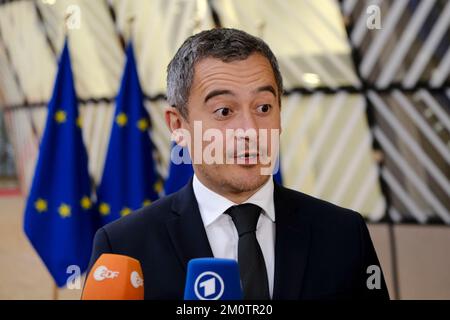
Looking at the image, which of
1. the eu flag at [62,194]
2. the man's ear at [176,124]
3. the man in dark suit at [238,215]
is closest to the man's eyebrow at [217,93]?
the man in dark suit at [238,215]

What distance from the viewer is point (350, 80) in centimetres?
736

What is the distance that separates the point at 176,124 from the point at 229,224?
0.30m

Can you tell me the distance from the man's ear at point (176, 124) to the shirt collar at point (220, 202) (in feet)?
0.45

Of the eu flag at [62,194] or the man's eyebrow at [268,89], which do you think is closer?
the man's eyebrow at [268,89]

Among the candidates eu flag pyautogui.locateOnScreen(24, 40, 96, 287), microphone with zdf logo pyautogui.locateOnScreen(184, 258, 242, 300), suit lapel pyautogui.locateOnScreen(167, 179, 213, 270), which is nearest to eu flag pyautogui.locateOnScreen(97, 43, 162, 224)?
eu flag pyautogui.locateOnScreen(24, 40, 96, 287)

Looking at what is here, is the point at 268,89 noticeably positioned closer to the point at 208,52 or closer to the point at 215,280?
the point at 208,52

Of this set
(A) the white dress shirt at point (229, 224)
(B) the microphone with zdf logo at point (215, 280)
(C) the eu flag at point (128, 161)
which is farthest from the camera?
(C) the eu flag at point (128, 161)

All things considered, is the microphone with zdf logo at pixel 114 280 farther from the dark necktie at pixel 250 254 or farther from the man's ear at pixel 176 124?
the man's ear at pixel 176 124

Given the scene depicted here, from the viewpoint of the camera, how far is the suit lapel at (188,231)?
4.42 ft

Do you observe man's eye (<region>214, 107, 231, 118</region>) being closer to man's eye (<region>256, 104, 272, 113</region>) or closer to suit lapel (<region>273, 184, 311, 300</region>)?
man's eye (<region>256, 104, 272, 113</region>)

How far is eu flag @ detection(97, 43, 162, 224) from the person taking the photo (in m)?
4.79

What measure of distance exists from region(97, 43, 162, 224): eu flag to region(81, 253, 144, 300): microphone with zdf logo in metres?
3.73
